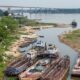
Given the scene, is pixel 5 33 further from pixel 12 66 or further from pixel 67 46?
pixel 12 66

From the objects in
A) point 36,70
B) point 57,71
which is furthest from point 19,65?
point 57,71

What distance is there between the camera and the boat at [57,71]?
32.3 m

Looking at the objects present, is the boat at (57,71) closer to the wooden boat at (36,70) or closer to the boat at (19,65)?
the wooden boat at (36,70)

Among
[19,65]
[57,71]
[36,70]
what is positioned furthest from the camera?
[19,65]

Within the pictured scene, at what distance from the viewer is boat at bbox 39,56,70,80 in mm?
32253

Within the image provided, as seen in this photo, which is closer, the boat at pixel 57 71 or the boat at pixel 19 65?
the boat at pixel 57 71

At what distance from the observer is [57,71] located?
3466 centimetres

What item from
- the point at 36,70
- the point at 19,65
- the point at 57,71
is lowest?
the point at 57,71

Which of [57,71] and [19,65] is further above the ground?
[19,65]

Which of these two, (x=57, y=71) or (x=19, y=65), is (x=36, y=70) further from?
(x=19, y=65)

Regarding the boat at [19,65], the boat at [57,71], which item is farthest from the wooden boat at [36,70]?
the boat at [19,65]

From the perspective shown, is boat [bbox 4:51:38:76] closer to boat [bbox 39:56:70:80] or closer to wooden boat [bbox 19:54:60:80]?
wooden boat [bbox 19:54:60:80]

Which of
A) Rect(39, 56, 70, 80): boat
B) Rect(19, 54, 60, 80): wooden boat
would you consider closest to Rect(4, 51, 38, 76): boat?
Rect(19, 54, 60, 80): wooden boat

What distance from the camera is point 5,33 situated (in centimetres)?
5628
